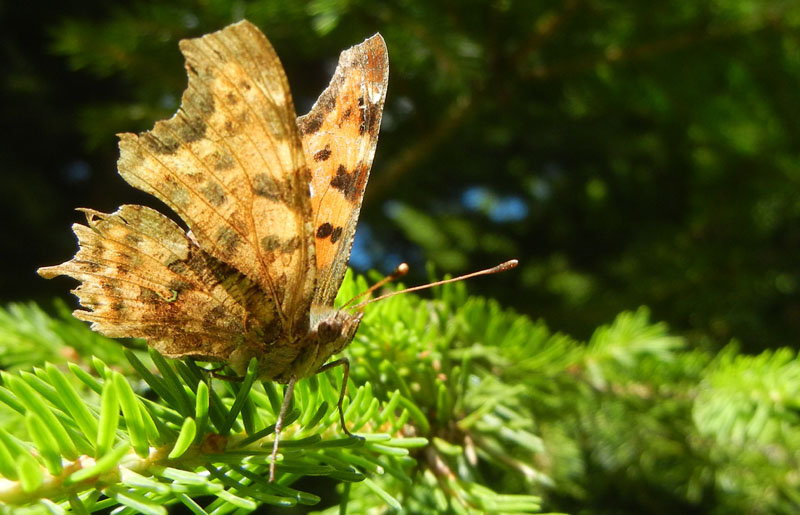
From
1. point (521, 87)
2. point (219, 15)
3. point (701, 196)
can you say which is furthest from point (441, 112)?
point (701, 196)

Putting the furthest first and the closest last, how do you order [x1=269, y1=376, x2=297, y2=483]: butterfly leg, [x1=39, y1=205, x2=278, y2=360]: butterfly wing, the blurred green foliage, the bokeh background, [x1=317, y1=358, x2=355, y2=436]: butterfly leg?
the bokeh background → the blurred green foliage → [x1=39, y1=205, x2=278, y2=360]: butterfly wing → [x1=317, y1=358, x2=355, y2=436]: butterfly leg → [x1=269, y1=376, x2=297, y2=483]: butterfly leg

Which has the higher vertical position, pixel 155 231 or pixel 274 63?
pixel 274 63

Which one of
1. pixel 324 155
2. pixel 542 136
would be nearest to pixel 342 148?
pixel 324 155

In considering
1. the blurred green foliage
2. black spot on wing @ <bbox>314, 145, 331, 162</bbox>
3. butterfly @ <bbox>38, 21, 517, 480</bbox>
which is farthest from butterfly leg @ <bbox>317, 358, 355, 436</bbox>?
black spot on wing @ <bbox>314, 145, 331, 162</bbox>

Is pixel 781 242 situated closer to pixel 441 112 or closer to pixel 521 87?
pixel 521 87

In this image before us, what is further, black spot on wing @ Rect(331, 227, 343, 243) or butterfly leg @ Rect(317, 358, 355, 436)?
black spot on wing @ Rect(331, 227, 343, 243)

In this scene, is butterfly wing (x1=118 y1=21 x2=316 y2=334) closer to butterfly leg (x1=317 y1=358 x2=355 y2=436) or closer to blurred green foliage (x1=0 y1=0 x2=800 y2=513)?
butterfly leg (x1=317 y1=358 x2=355 y2=436)

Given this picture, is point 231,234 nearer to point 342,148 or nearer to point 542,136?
point 342,148
